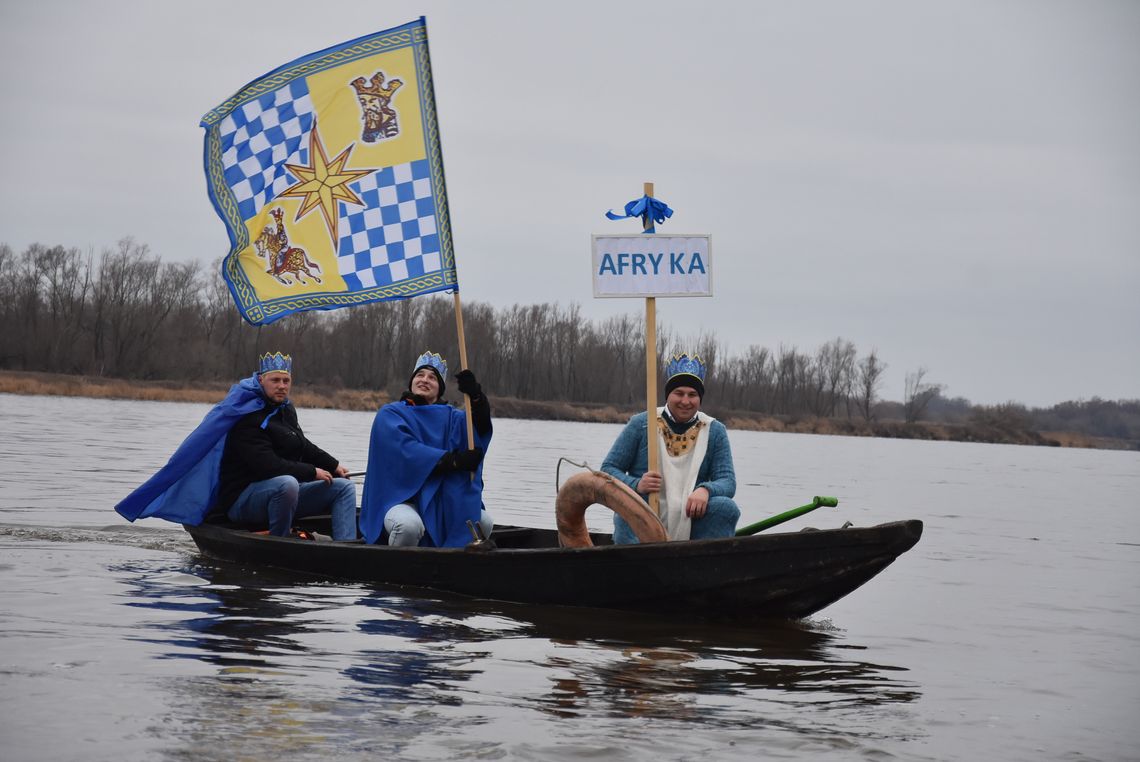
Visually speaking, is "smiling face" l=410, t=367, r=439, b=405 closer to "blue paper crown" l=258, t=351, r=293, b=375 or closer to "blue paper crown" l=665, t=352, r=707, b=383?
"blue paper crown" l=258, t=351, r=293, b=375

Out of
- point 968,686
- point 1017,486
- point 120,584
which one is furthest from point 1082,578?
point 1017,486

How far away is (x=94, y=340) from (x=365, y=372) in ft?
61.7

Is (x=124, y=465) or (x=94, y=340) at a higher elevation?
(x=94, y=340)

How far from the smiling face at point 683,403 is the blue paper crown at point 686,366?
124 mm

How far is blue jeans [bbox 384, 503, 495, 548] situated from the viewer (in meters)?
9.14

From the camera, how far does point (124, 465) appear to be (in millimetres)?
20938

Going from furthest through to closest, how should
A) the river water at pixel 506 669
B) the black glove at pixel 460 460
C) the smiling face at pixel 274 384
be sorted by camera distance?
the smiling face at pixel 274 384
the black glove at pixel 460 460
the river water at pixel 506 669

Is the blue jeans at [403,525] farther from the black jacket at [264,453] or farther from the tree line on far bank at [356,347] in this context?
the tree line on far bank at [356,347]

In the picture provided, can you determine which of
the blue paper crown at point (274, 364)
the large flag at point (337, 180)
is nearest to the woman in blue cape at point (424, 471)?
the large flag at point (337, 180)

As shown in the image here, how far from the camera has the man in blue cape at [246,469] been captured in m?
9.95

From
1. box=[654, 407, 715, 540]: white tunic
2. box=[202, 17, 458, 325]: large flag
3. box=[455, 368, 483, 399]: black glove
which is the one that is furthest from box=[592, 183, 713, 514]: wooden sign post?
box=[202, 17, 458, 325]: large flag

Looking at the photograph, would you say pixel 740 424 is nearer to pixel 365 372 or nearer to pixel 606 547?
pixel 365 372

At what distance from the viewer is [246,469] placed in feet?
33.8

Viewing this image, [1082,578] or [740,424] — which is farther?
[740,424]
